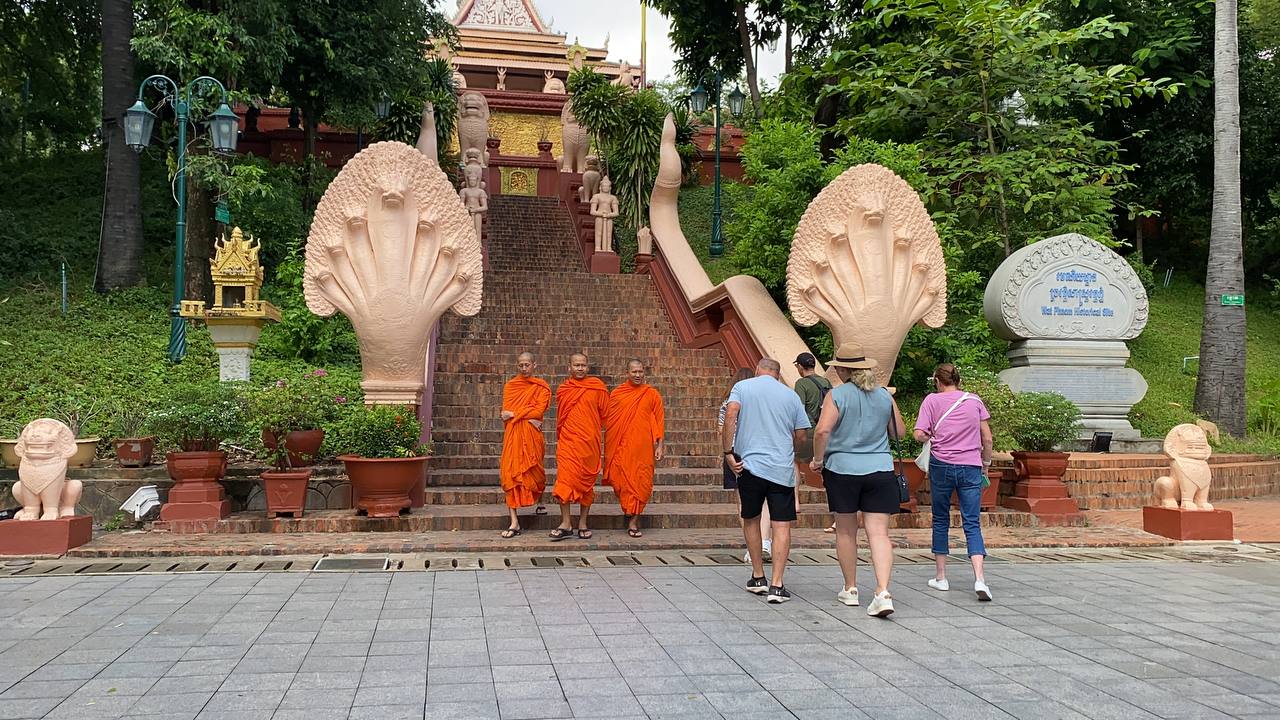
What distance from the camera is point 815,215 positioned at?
348 inches

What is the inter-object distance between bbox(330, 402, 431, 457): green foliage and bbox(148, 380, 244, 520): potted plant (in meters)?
0.79

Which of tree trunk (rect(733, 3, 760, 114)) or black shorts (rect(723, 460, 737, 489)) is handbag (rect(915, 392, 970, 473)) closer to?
black shorts (rect(723, 460, 737, 489))

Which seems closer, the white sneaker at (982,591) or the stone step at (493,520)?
the white sneaker at (982,591)

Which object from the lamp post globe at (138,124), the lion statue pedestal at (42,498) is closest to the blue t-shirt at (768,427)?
the lion statue pedestal at (42,498)

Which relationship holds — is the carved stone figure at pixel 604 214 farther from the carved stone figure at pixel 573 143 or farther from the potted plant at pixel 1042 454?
the potted plant at pixel 1042 454

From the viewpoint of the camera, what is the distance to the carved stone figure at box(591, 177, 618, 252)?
15.2 meters

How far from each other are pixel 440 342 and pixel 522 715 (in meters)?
8.34

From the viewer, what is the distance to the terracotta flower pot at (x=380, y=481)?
22.6 feet

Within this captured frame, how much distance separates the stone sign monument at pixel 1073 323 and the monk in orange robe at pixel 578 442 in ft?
17.6

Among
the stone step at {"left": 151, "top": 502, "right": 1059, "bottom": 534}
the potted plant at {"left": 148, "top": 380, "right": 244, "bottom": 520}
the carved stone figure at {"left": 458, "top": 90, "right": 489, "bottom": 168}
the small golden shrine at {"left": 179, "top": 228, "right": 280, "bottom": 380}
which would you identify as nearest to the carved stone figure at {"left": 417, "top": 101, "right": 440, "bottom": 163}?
the carved stone figure at {"left": 458, "top": 90, "right": 489, "bottom": 168}

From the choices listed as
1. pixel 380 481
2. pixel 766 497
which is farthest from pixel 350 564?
pixel 766 497

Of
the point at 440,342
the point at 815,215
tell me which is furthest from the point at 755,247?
the point at 440,342

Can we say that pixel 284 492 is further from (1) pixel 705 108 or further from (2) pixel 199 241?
(1) pixel 705 108

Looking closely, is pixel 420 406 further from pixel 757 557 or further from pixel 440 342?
pixel 757 557
